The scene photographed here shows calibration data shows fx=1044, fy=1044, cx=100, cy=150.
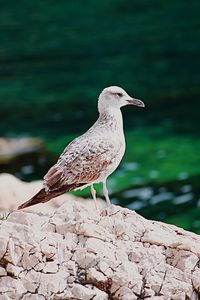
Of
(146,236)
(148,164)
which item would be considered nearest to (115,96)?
(146,236)

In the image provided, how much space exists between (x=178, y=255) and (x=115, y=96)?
1.59 metres

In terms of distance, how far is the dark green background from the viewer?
50.9ft

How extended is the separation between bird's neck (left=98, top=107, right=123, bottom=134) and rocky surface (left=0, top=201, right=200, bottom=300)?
1.08 m

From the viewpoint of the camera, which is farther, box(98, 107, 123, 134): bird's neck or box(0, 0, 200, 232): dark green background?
box(0, 0, 200, 232): dark green background

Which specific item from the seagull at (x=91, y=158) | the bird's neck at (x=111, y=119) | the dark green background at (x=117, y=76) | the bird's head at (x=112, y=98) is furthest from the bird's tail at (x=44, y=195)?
the dark green background at (x=117, y=76)

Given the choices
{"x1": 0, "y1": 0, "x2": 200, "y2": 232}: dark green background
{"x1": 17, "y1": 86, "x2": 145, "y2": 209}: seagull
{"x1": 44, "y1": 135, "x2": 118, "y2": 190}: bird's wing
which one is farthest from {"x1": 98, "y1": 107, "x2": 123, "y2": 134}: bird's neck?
{"x1": 0, "y1": 0, "x2": 200, "y2": 232}: dark green background

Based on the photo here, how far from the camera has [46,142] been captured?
655 inches

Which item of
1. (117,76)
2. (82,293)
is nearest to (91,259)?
(82,293)

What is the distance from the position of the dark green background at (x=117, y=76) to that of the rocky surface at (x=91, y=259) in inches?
254

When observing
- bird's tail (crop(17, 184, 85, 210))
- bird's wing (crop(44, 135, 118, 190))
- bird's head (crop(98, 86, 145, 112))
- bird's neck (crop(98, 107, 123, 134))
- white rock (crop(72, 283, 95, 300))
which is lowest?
white rock (crop(72, 283, 95, 300))

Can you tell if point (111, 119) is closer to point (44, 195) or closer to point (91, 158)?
point (91, 158)

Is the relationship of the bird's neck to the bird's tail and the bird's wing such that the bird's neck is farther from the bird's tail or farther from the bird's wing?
the bird's tail

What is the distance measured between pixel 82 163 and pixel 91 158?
104mm

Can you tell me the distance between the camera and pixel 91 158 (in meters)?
7.09
